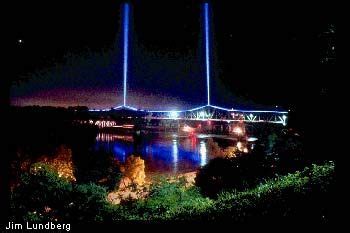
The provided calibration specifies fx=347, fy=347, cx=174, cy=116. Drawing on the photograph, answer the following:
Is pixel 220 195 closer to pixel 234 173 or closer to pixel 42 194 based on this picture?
pixel 234 173

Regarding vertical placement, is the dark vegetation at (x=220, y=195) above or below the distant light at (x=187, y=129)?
below

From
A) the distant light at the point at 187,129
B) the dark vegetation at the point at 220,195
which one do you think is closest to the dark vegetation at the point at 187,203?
the dark vegetation at the point at 220,195

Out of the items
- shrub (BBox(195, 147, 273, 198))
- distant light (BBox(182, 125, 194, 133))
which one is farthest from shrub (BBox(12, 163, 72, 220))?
distant light (BBox(182, 125, 194, 133))

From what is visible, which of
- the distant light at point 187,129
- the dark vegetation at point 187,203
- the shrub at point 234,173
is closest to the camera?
the dark vegetation at point 187,203

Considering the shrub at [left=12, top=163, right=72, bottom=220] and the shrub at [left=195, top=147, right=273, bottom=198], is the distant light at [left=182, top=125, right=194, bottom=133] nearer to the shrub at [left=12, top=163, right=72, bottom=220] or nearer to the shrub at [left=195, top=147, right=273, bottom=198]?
the shrub at [left=195, top=147, right=273, bottom=198]

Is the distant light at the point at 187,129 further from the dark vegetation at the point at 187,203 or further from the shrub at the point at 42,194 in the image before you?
the shrub at the point at 42,194

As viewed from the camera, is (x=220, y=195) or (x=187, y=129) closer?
(x=220, y=195)

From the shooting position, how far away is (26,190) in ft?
32.4

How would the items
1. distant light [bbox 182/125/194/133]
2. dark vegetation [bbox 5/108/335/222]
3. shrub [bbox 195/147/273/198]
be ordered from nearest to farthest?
dark vegetation [bbox 5/108/335/222] → shrub [bbox 195/147/273/198] → distant light [bbox 182/125/194/133]

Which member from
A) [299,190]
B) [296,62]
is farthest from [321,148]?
[299,190]

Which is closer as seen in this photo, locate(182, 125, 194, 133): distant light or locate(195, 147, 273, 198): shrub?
locate(195, 147, 273, 198): shrub

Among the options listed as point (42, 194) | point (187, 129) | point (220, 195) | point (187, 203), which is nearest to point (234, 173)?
point (220, 195)

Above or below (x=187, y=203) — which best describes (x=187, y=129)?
above

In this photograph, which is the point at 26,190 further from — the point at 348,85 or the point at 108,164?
the point at 108,164
